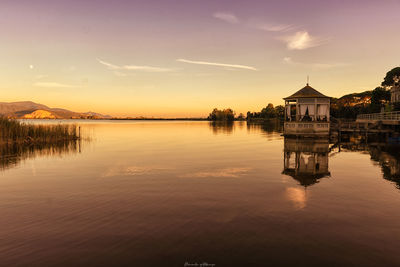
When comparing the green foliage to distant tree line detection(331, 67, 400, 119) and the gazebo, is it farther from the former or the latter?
the gazebo

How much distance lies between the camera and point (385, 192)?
486 inches

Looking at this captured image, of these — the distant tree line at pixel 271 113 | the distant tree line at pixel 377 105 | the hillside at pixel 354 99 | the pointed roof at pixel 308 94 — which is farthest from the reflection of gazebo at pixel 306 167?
the distant tree line at pixel 271 113

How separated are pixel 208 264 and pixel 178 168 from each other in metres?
12.5

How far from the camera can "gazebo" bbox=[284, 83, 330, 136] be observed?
38.7 metres

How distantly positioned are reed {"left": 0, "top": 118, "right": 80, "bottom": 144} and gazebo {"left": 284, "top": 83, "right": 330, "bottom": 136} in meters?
34.5

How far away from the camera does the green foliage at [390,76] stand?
84188 mm

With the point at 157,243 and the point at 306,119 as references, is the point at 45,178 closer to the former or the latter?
the point at 157,243

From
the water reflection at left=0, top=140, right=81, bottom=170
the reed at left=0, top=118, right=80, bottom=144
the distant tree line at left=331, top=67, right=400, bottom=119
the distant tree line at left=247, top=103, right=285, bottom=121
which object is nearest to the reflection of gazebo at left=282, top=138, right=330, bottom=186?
the water reflection at left=0, top=140, right=81, bottom=170

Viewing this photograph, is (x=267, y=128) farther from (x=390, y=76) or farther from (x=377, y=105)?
(x=390, y=76)

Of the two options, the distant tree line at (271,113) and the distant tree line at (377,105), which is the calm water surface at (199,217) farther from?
the distant tree line at (271,113)

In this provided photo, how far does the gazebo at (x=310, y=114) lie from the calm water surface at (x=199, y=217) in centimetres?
2199

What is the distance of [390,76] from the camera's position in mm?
86062

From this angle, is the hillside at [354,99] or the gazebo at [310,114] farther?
the hillside at [354,99]

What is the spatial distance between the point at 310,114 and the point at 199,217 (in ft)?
119
